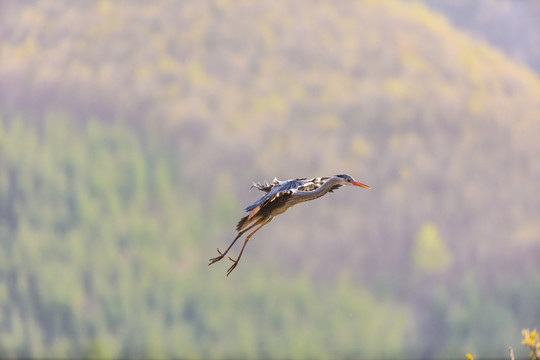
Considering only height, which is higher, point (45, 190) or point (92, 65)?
point (92, 65)

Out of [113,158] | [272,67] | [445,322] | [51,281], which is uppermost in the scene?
[272,67]

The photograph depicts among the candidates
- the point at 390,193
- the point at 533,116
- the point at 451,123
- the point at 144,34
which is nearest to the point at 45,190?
the point at 144,34

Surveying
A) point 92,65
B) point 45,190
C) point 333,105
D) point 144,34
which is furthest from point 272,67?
point 45,190

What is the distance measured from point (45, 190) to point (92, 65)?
6.95 feet

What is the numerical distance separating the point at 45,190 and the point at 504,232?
7189 mm

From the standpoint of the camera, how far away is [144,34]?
40.0 feet

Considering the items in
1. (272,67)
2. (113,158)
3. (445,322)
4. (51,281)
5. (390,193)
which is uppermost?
(272,67)

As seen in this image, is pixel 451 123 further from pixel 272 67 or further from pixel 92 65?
pixel 92 65

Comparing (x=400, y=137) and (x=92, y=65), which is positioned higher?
(x=92, y=65)

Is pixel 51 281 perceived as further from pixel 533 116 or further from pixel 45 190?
pixel 533 116

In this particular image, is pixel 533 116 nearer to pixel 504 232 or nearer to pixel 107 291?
pixel 504 232

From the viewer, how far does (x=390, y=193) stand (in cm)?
1167

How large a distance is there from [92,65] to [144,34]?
0.96 metres

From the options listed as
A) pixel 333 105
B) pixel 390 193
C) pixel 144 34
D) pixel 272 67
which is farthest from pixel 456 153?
pixel 144 34
